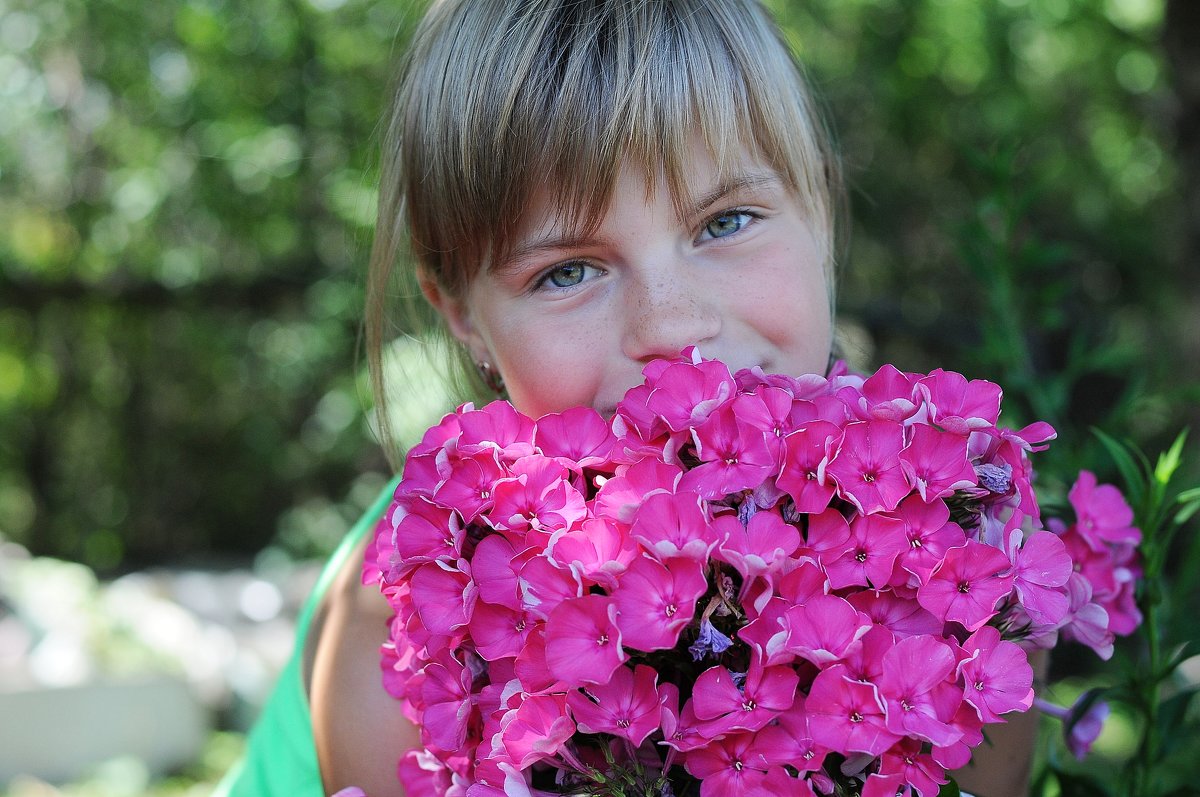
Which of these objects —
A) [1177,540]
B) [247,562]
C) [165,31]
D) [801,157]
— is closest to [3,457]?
[247,562]

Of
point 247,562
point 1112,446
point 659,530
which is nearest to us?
point 659,530

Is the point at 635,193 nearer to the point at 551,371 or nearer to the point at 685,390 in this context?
the point at 551,371

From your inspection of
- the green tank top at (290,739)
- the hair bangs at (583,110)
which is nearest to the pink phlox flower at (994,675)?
the hair bangs at (583,110)

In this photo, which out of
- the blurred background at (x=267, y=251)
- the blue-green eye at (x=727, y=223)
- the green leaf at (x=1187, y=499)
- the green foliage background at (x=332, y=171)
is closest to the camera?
the green leaf at (x=1187, y=499)

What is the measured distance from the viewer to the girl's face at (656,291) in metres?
1.08

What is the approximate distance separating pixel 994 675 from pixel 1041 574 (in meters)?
0.10

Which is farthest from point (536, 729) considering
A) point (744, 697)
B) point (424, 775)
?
point (424, 775)

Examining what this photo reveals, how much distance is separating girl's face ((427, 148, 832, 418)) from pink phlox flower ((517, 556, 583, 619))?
1.10 feet

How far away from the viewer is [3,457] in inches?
368

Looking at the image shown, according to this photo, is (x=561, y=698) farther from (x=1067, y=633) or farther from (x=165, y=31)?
(x=165, y=31)

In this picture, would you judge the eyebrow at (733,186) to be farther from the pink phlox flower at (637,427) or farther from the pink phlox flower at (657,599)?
the pink phlox flower at (657,599)

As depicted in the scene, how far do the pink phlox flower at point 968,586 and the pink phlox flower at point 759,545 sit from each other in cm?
10

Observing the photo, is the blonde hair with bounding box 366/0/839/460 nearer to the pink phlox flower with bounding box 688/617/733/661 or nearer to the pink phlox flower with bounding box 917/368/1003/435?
the pink phlox flower with bounding box 917/368/1003/435

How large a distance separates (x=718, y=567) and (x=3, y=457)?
33.1 feet
